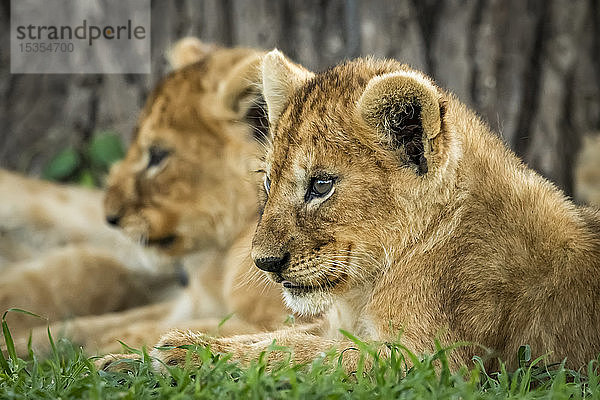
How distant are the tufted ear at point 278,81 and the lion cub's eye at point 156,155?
1.20m

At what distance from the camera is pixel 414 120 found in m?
3.19

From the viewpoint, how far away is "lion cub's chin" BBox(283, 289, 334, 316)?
3.30m

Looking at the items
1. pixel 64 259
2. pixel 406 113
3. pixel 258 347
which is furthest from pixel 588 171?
pixel 64 259

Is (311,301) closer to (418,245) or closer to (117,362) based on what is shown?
(418,245)

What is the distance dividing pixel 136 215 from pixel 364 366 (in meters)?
2.23

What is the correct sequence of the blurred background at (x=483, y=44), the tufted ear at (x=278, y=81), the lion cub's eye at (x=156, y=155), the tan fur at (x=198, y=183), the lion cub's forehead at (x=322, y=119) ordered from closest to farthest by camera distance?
the lion cub's forehead at (x=322, y=119)
the tufted ear at (x=278, y=81)
the tan fur at (x=198, y=183)
the lion cub's eye at (x=156, y=155)
the blurred background at (x=483, y=44)

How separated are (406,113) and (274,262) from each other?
746 millimetres

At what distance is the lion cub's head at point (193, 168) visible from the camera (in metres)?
4.75

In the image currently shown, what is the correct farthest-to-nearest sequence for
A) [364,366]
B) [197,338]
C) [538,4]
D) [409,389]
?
[538,4]
[197,338]
[364,366]
[409,389]

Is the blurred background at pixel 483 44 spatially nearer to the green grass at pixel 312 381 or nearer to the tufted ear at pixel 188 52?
the tufted ear at pixel 188 52

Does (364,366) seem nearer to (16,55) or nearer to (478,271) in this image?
(478,271)

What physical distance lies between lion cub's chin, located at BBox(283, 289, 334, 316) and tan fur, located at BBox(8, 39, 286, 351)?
1180 millimetres

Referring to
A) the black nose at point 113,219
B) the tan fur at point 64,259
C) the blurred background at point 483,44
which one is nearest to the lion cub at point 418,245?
the black nose at point 113,219

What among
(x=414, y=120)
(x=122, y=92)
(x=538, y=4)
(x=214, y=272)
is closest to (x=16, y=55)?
(x=122, y=92)
